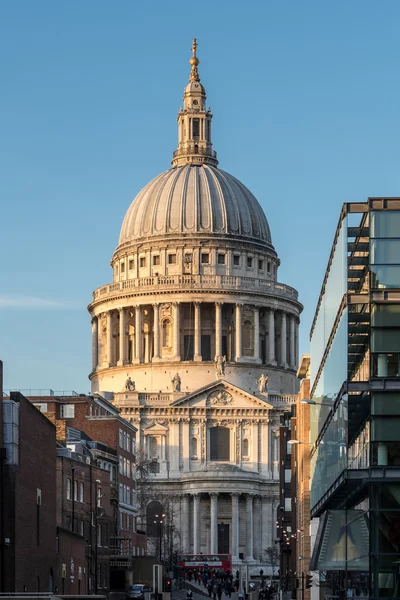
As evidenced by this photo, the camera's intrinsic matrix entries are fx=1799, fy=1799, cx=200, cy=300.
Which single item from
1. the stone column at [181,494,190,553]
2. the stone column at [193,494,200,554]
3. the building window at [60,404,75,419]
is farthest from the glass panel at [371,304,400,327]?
the stone column at [181,494,190,553]

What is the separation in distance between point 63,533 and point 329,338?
22.7 m

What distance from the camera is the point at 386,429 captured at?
51.2m

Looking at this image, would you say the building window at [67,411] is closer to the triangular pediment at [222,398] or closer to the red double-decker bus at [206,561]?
the red double-decker bus at [206,561]

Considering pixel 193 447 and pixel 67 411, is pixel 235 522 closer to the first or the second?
pixel 193 447

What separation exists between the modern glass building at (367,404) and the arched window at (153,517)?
120 metres

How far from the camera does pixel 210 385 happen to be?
198 meters

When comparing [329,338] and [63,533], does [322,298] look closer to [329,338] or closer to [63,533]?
[329,338]

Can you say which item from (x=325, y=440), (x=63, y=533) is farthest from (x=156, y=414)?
(x=325, y=440)

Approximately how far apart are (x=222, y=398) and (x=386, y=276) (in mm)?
147358

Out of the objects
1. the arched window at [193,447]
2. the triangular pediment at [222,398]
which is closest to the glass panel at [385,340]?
the triangular pediment at [222,398]

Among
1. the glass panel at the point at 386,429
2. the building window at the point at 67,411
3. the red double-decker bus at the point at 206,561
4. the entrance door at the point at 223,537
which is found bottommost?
the red double-decker bus at the point at 206,561

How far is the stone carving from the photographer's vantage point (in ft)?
652

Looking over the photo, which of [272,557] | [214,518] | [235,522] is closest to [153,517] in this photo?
[214,518]

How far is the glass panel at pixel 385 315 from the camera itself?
51.8 m
